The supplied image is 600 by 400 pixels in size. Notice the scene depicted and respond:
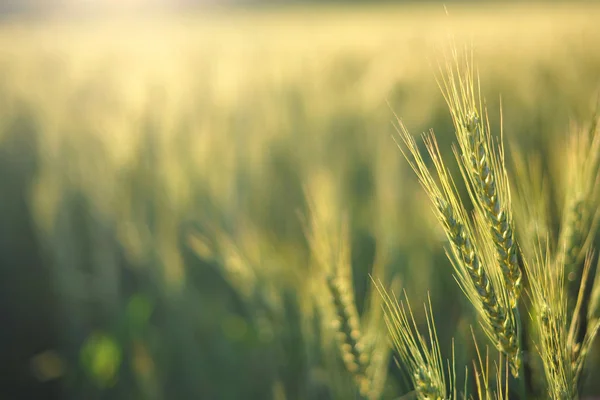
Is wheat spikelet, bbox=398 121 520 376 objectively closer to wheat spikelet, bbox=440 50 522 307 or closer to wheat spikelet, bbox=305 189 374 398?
wheat spikelet, bbox=440 50 522 307

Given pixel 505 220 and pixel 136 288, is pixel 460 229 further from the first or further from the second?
pixel 136 288

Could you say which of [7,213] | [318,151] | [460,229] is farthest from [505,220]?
[7,213]

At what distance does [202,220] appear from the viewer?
134cm

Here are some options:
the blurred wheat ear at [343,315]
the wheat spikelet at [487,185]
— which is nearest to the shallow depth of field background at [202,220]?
the blurred wheat ear at [343,315]

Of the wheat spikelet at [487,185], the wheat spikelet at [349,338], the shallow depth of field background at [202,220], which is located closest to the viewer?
the wheat spikelet at [487,185]

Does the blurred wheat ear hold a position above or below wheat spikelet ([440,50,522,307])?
below

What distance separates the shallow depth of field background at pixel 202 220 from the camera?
1.03 m

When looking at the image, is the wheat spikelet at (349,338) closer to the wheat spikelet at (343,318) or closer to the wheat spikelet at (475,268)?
the wheat spikelet at (343,318)

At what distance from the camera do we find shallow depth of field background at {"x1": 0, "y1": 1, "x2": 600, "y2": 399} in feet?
3.37

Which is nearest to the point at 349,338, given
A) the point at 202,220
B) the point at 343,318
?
the point at 343,318

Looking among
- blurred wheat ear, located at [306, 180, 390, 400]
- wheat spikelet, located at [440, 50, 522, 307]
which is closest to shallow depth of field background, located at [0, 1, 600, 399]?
blurred wheat ear, located at [306, 180, 390, 400]

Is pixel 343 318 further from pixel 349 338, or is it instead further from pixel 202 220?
pixel 202 220

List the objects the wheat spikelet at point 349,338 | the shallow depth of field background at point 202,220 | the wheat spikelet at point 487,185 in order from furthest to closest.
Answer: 1. the shallow depth of field background at point 202,220
2. the wheat spikelet at point 349,338
3. the wheat spikelet at point 487,185

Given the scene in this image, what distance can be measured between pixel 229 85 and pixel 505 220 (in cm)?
111
